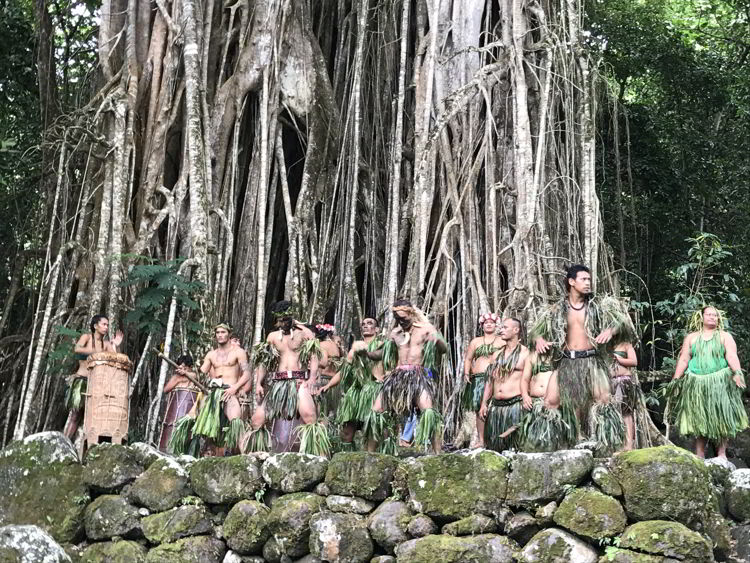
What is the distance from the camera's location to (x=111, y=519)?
594 centimetres

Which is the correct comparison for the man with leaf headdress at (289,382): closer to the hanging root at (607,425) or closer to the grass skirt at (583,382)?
the grass skirt at (583,382)

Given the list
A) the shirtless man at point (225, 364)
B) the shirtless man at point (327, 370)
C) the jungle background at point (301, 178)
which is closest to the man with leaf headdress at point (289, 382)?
the shirtless man at point (327, 370)

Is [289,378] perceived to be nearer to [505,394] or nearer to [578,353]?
[505,394]

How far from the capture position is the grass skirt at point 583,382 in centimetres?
561

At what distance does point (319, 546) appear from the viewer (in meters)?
5.43

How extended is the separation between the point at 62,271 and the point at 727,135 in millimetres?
6660

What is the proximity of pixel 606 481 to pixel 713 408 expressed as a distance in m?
1.41

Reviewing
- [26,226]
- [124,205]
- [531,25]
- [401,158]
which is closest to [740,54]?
[531,25]

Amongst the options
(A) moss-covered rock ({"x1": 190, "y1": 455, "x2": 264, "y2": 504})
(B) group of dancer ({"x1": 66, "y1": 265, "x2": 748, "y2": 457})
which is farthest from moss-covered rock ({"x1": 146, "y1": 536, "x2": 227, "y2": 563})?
(B) group of dancer ({"x1": 66, "y1": 265, "x2": 748, "y2": 457})

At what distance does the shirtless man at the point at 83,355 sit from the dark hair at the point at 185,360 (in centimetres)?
44

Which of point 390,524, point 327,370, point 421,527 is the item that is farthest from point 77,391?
point 421,527

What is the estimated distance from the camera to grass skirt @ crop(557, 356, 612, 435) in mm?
5605

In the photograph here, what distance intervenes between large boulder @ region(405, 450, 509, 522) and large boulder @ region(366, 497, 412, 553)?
69 millimetres

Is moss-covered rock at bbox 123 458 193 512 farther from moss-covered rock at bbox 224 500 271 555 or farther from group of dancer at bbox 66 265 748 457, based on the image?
group of dancer at bbox 66 265 748 457
